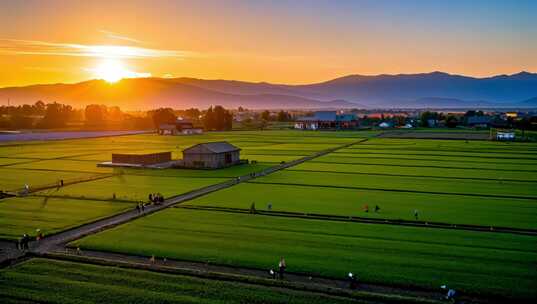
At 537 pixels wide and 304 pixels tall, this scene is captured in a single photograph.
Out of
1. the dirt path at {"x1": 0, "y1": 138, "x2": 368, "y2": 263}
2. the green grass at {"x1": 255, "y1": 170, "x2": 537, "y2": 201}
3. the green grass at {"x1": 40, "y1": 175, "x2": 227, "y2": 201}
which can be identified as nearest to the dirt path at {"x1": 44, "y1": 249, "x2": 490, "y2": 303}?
the dirt path at {"x1": 0, "y1": 138, "x2": 368, "y2": 263}

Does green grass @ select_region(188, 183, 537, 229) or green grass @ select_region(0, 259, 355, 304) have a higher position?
green grass @ select_region(188, 183, 537, 229)

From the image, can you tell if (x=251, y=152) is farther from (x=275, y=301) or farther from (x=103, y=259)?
(x=275, y=301)

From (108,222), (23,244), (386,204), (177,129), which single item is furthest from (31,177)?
(177,129)

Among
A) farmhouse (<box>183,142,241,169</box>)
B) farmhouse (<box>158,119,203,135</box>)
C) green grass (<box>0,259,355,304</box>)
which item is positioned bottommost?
green grass (<box>0,259,355,304</box>)

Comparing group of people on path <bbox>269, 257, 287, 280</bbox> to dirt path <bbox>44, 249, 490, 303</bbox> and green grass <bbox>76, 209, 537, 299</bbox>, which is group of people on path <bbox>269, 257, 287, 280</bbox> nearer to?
dirt path <bbox>44, 249, 490, 303</bbox>

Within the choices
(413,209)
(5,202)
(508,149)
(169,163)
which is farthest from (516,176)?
(5,202)

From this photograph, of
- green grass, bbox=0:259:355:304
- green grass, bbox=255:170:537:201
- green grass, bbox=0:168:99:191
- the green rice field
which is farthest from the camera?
green grass, bbox=0:168:99:191
